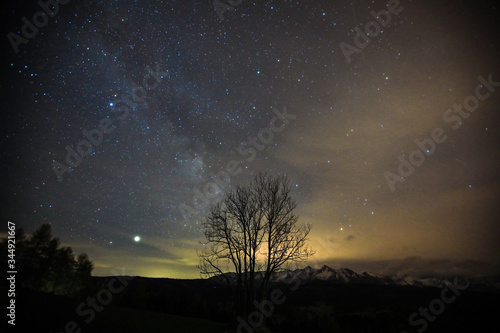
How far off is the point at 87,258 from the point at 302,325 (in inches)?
1992

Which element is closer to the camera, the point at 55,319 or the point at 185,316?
the point at 55,319

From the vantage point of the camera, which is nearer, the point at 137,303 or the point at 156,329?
the point at 156,329

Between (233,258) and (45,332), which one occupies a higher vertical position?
(233,258)

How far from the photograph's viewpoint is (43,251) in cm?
3834

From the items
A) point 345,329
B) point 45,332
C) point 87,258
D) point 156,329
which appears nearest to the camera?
point 45,332

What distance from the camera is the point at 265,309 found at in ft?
46.9

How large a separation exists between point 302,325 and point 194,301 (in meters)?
20.7

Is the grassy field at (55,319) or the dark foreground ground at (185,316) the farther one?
the dark foreground ground at (185,316)

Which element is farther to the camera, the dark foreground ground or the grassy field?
the dark foreground ground

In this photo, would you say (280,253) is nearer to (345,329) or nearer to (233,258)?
(233,258)

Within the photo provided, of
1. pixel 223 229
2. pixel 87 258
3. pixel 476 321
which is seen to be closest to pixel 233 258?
pixel 223 229

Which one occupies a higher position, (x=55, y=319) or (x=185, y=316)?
(x=55, y=319)

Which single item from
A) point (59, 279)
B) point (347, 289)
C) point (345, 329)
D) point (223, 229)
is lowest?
point (347, 289)

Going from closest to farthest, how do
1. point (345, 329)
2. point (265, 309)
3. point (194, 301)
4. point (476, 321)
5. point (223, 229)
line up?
point (265, 309), point (223, 229), point (194, 301), point (345, 329), point (476, 321)
